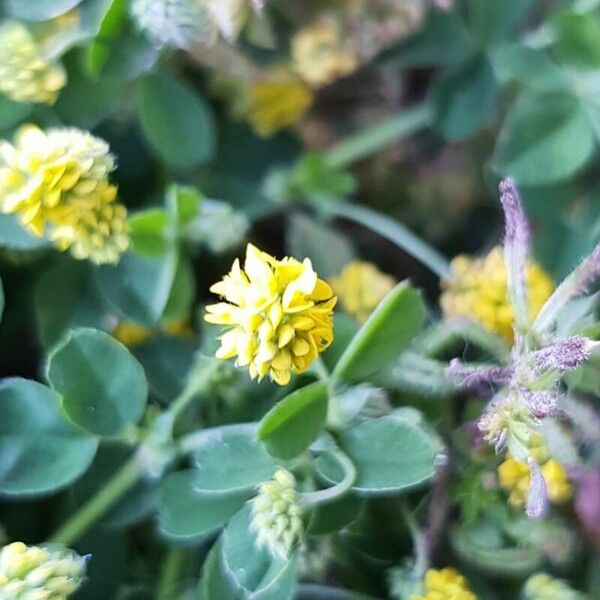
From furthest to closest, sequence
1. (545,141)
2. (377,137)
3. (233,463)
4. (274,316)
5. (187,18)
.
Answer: (377,137), (545,141), (187,18), (233,463), (274,316)

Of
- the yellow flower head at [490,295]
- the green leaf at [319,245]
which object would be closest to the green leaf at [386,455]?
the yellow flower head at [490,295]

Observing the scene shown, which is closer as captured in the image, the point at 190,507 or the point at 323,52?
the point at 190,507

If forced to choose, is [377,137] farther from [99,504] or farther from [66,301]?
[99,504]

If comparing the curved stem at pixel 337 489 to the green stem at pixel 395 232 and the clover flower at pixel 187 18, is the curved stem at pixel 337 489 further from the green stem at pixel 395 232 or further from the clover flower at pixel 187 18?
the clover flower at pixel 187 18

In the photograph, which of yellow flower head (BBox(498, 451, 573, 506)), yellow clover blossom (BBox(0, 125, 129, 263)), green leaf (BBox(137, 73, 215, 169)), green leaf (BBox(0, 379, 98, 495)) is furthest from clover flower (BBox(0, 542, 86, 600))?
green leaf (BBox(137, 73, 215, 169))

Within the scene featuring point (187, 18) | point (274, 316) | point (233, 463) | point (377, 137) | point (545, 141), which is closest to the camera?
point (274, 316)

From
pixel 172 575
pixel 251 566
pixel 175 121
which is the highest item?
pixel 175 121

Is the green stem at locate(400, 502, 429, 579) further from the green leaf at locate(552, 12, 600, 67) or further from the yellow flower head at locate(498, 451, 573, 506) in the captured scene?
the green leaf at locate(552, 12, 600, 67)

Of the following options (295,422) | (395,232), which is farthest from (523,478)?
(395,232)
